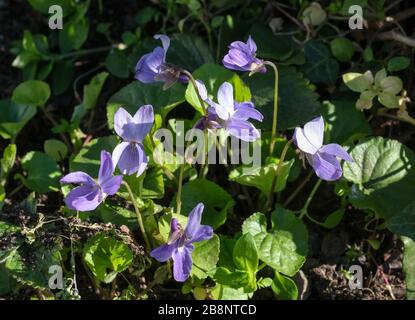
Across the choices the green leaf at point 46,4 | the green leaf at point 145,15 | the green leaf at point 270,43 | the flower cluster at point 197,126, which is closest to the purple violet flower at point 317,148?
the flower cluster at point 197,126

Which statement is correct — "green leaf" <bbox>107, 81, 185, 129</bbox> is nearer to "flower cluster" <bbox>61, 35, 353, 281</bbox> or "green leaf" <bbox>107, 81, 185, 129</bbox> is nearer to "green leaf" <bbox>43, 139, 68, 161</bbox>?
"green leaf" <bbox>43, 139, 68, 161</bbox>

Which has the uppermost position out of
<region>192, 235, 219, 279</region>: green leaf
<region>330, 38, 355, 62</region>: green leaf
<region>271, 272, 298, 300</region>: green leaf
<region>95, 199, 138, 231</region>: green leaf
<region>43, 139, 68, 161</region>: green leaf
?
Answer: <region>330, 38, 355, 62</region>: green leaf

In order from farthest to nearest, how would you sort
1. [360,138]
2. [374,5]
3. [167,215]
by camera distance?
[374,5]
[360,138]
[167,215]

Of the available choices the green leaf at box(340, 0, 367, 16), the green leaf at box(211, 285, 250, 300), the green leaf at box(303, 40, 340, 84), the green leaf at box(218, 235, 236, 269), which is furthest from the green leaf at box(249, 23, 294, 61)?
the green leaf at box(211, 285, 250, 300)

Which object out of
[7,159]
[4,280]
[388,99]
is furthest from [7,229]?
[388,99]

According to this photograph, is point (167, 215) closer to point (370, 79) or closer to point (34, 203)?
point (34, 203)

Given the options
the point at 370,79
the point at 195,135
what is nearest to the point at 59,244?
the point at 195,135
